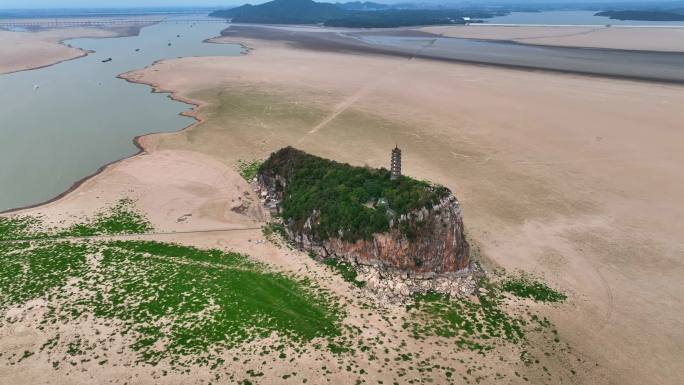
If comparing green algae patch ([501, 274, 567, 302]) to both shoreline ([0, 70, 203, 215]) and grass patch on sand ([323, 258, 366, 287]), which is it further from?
shoreline ([0, 70, 203, 215])

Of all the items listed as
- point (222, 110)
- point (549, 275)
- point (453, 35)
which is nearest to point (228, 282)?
point (549, 275)

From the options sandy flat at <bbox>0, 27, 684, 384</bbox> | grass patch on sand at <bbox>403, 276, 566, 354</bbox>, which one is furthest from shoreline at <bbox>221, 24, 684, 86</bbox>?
grass patch on sand at <bbox>403, 276, 566, 354</bbox>

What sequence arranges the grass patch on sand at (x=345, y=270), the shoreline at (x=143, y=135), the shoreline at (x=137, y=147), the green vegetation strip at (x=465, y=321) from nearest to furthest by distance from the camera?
the green vegetation strip at (x=465, y=321)
the grass patch on sand at (x=345, y=270)
the shoreline at (x=137, y=147)
the shoreline at (x=143, y=135)

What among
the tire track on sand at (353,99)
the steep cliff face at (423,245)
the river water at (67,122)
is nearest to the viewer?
the steep cliff face at (423,245)

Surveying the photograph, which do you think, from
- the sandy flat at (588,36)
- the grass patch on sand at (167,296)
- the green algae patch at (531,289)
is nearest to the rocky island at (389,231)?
the green algae patch at (531,289)

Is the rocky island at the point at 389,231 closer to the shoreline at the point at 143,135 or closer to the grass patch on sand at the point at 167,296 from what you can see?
the grass patch on sand at the point at 167,296

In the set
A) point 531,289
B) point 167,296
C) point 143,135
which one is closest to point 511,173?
point 531,289

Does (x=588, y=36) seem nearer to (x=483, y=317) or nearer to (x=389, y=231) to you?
(x=389, y=231)

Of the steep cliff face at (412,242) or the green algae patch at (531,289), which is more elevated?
the steep cliff face at (412,242)
